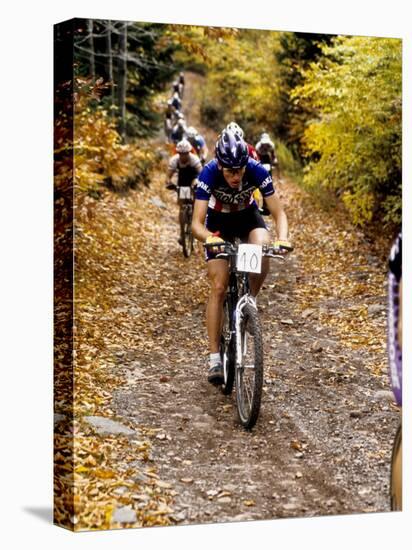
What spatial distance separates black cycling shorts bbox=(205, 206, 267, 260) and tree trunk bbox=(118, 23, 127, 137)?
0.99 m

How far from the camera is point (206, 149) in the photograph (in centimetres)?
737

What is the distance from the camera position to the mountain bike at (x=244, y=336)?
5945 millimetres

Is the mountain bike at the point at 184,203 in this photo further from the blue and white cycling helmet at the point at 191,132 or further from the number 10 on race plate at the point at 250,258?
the number 10 on race plate at the point at 250,258

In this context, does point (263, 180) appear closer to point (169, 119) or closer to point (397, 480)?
point (169, 119)

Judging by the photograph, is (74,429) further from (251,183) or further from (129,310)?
(251,183)

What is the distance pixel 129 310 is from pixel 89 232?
566 millimetres

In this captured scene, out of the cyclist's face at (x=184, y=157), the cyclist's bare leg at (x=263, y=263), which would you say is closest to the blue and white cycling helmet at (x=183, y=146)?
the cyclist's face at (x=184, y=157)

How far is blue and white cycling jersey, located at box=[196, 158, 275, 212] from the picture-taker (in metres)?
6.17

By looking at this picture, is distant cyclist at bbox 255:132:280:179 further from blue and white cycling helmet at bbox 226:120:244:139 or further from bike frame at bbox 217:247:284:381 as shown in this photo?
bike frame at bbox 217:247:284:381

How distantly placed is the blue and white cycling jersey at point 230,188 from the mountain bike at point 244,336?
0.28m

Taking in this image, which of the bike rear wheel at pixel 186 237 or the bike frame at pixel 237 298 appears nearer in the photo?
the bike frame at pixel 237 298

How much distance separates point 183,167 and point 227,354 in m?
1.94

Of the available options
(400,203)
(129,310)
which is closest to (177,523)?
(129,310)

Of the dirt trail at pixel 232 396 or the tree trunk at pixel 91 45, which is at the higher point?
the tree trunk at pixel 91 45
